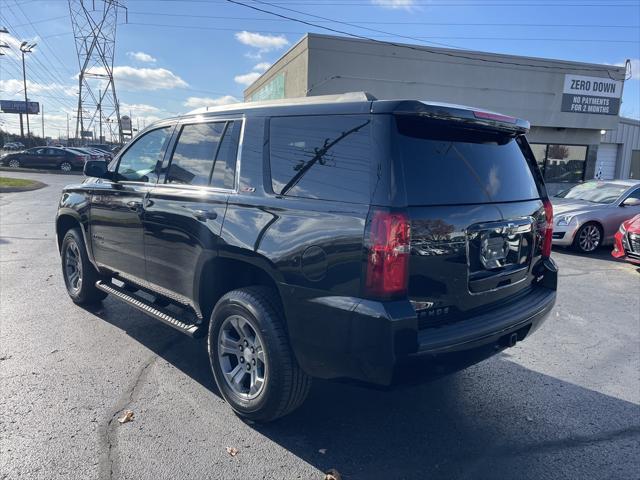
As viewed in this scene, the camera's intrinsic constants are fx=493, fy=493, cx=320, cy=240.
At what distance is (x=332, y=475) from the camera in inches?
109

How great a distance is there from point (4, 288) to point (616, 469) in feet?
21.4

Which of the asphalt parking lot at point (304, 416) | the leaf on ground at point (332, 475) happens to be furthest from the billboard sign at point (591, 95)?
the leaf on ground at point (332, 475)

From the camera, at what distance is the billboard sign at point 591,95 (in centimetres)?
2173

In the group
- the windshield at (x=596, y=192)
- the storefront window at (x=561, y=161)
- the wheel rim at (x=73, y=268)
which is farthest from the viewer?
the storefront window at (x=561, y=161)

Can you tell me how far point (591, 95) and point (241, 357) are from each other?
23.7 meters

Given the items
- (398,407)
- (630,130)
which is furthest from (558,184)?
(398,407)

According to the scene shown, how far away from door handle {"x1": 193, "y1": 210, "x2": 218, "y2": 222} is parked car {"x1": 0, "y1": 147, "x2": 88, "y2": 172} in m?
31.2

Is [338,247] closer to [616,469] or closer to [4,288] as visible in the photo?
[616,469]

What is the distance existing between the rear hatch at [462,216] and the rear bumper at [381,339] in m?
0.11

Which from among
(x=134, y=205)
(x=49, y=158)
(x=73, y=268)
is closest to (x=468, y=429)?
(x=134, y=205)

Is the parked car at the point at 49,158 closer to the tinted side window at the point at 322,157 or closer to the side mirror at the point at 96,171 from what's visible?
the side mirror at the point at 96,171

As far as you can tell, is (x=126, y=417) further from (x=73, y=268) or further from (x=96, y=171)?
(x=73, y=268)

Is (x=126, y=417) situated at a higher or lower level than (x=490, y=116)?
lower

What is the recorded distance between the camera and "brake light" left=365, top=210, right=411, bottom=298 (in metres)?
2.51
